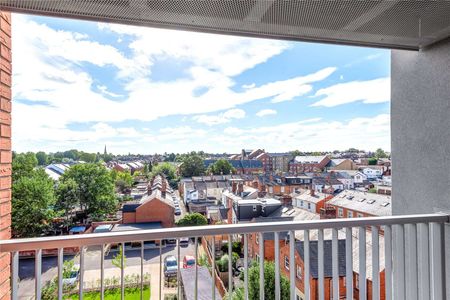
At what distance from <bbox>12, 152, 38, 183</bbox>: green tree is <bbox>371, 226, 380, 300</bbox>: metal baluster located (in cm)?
248

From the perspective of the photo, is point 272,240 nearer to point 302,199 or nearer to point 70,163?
point 302,199

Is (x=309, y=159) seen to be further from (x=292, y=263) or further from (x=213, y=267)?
(x=213, y=267)

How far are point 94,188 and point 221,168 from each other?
129cm

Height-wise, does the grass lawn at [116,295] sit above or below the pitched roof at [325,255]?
below

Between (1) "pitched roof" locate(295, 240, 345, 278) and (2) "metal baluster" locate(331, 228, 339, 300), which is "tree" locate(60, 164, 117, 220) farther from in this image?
(2) "metal baluster" locate(331, 228, 339, 300)

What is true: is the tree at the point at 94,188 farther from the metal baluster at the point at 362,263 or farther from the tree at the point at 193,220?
the metal baluster at the point at 362,263

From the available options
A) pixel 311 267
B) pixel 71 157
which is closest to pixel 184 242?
pixel 311 267

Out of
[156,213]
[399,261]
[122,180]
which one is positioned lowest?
[399,261]

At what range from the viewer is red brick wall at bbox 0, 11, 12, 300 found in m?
1.46

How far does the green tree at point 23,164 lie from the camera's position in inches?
79.8

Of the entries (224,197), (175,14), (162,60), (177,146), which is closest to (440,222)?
(224,197)

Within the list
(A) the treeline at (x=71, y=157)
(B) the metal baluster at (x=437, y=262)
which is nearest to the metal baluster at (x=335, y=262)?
(B) the metal baluster at (x=437, y=262)

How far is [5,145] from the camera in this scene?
150 cm

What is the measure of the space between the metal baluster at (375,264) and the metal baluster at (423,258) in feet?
1.23
